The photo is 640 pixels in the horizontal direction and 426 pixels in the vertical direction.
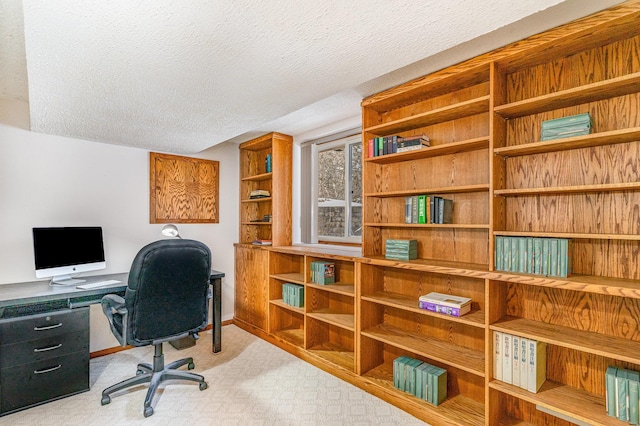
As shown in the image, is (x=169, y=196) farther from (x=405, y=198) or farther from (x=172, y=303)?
(x=405, y=198)

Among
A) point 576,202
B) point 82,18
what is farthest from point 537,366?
point 82,18

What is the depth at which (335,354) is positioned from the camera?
110 inches

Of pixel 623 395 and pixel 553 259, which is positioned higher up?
pixel 553 259

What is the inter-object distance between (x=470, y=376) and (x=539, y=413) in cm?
39

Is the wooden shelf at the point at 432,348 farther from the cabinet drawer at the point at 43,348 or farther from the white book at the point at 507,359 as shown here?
the cabinet drawer at the point at 43,348

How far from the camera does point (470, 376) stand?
2.08 meters

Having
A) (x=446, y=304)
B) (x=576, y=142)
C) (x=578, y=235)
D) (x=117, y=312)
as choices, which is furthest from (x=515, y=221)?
(x=117, y=312)

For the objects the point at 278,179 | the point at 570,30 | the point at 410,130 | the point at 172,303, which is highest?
the point at 570,30

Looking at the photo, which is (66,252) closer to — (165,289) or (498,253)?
(165,289)

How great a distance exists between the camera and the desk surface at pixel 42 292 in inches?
84.9

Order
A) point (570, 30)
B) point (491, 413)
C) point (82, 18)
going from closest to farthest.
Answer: point (82, 18)
point (570, 30)
point (491, 413)

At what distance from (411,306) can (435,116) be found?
1301mm

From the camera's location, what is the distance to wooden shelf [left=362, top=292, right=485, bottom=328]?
6.08ft

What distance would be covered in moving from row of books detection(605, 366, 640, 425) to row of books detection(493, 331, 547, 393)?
0.88ft
